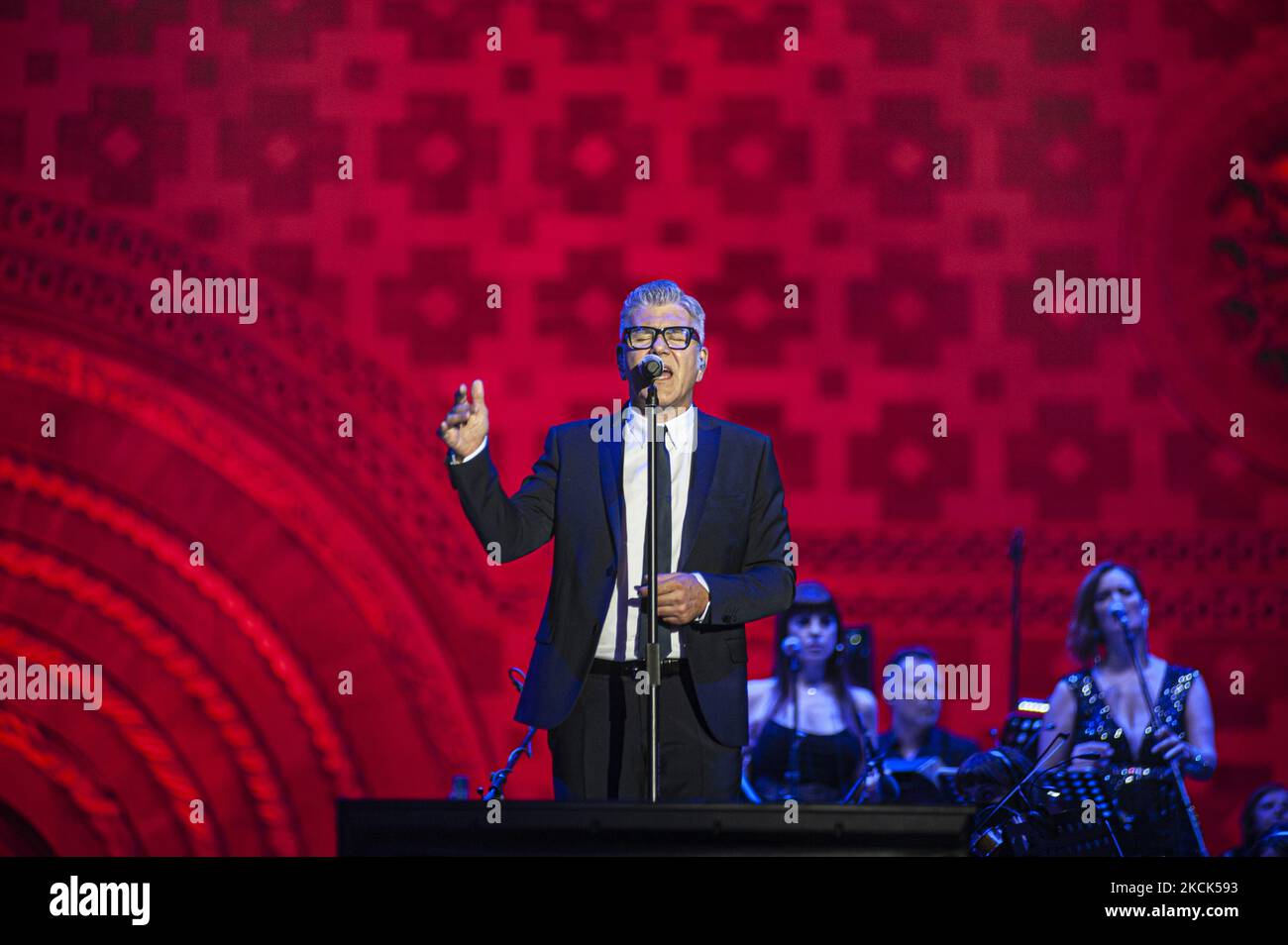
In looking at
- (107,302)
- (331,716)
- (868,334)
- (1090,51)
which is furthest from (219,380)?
(1090,51)

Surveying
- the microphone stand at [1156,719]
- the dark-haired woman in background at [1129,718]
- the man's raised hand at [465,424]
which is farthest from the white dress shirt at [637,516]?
the microphone stand at [1156,719]

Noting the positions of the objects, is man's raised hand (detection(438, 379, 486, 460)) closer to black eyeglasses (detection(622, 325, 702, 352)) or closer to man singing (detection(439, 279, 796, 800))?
man singing (detection(439, 279, 796, 800))

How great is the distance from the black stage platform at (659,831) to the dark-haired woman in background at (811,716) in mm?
2229

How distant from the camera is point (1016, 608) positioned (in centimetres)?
458

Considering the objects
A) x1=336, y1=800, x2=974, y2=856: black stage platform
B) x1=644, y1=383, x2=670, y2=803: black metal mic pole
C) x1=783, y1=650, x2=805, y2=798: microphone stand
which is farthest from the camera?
x1=783, y1=650, x2=805, y2=798: microphone stand

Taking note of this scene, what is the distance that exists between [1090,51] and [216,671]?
339 centimetres

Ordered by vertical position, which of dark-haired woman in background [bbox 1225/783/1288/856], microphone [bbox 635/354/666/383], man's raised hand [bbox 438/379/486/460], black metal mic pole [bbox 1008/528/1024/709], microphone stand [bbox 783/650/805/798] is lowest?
dark-haired woman in background [bbox 1225/783/1288/856]

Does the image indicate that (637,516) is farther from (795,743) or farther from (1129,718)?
(1129,718)

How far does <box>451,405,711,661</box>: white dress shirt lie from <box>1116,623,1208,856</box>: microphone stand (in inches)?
81.8

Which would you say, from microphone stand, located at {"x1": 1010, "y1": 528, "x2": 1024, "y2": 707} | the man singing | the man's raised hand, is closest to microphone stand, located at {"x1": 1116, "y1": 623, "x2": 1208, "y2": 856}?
microphone stand, located at {"x1": 1010, "y1": 528, "x2": 1024, "y2": 707}

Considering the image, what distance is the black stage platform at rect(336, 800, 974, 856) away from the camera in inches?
83.1

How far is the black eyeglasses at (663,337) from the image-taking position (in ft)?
9.48

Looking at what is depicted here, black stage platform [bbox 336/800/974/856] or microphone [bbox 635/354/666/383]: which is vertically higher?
microphone [bbox 635/354/666/383]

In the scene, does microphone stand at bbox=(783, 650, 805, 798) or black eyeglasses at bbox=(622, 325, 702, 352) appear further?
microphone stand at bbox=(783, 650, 805, 798)
